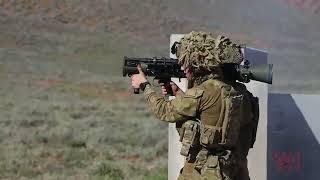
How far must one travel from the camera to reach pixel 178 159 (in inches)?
183

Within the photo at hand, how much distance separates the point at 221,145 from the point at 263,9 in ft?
20.3

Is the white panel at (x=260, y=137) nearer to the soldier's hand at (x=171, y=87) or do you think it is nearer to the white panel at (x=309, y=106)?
the white panel at (x=309, y=106)

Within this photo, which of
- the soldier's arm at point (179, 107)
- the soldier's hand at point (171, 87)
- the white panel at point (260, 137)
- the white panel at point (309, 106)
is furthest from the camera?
the white panel at point (309, 106)

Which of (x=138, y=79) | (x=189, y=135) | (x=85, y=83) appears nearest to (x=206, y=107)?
(x=189, y=135)

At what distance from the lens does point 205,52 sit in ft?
10.8

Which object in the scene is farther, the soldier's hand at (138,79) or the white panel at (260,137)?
the white panel at (260,137)

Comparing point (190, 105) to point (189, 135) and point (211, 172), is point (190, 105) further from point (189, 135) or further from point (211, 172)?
point (211, 172)

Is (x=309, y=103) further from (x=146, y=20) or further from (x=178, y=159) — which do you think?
(x=146, y=20)

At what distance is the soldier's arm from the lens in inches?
126

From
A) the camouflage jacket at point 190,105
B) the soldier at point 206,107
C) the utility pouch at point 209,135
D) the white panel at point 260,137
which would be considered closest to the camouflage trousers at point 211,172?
the soldier at point 206,107

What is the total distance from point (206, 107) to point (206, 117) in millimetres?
51

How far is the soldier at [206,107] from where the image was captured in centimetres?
324

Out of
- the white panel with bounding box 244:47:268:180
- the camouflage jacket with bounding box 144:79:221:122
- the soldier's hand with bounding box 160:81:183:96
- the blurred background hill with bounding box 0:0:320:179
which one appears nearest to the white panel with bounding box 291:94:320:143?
the white panel with bounding box 244:47:268:180

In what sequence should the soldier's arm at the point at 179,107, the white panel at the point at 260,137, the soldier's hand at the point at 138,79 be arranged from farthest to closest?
1. the white panel at the point at 260,137
2. the soldier's hand at the point at 138,79
3. the soldier's arm at the point at 179,107
